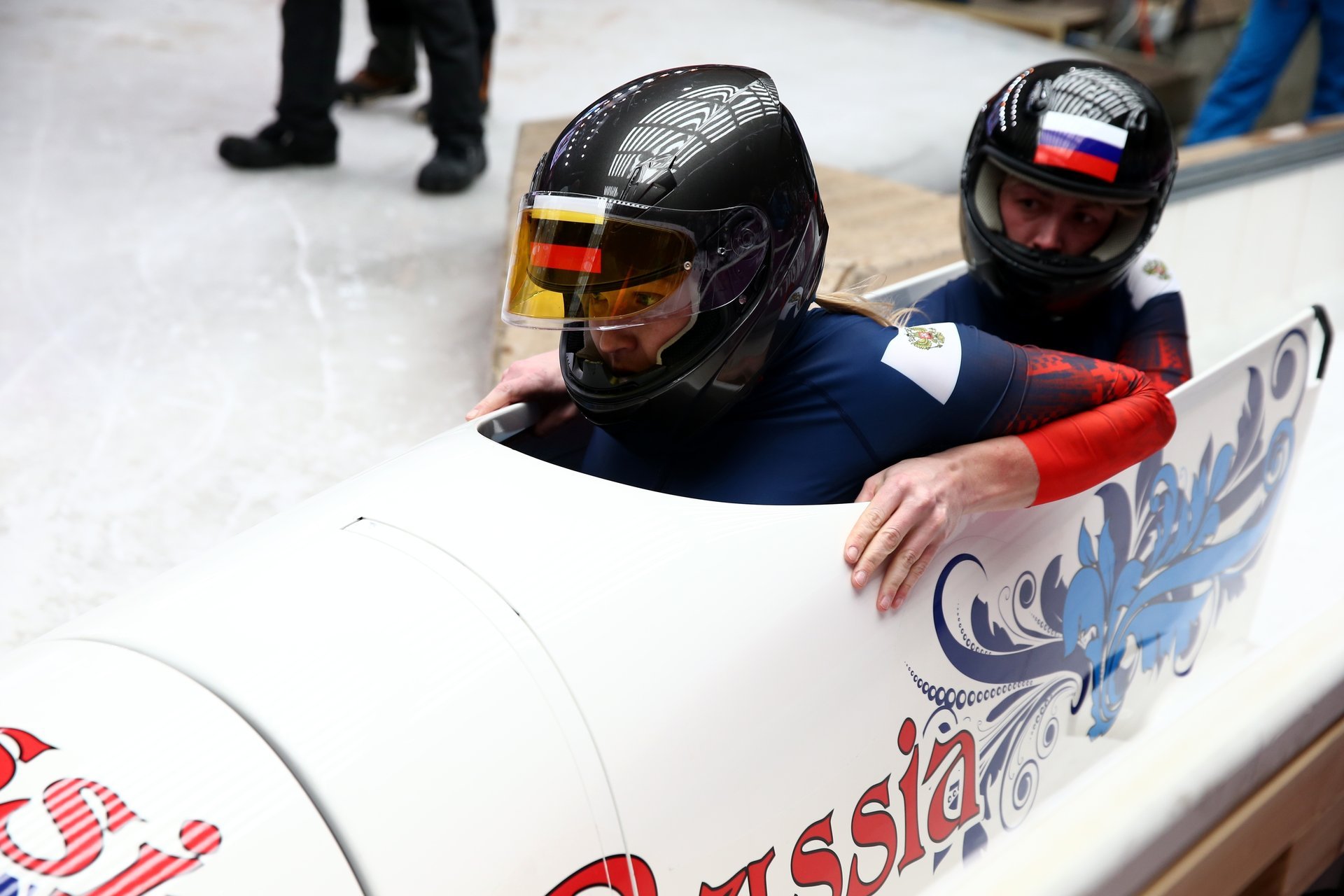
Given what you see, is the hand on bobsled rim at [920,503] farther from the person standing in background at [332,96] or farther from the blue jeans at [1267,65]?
the blue jeans at [1267,65]

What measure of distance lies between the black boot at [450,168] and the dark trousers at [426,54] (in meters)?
0.03

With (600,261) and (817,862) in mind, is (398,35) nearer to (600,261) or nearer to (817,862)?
(600,261)

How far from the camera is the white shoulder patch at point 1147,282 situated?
5.51 ft

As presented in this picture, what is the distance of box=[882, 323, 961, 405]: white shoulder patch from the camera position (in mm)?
1069

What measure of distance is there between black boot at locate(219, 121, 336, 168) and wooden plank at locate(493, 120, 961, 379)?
2.59 feet

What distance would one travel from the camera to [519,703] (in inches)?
32.3

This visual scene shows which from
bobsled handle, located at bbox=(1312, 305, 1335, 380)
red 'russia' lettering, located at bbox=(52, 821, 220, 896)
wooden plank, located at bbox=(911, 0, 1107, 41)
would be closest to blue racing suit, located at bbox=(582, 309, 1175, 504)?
red 'russia' lettering, located at bbox=(52, 821, 220, 896)

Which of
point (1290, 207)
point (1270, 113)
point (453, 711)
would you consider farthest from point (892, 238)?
point (1270, 113)

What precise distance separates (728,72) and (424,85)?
161 inches

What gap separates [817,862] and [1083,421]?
53 centimetres

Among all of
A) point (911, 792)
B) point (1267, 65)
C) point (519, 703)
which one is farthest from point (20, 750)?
point (1267, 65)

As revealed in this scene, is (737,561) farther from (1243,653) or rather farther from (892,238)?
(892,238)

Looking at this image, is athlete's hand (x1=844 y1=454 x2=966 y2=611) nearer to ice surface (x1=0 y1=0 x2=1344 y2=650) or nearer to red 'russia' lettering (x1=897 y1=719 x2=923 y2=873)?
red 'russia' lettering (x1=897 y1=719 x2=923 y2=873)

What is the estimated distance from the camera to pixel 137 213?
329cm
